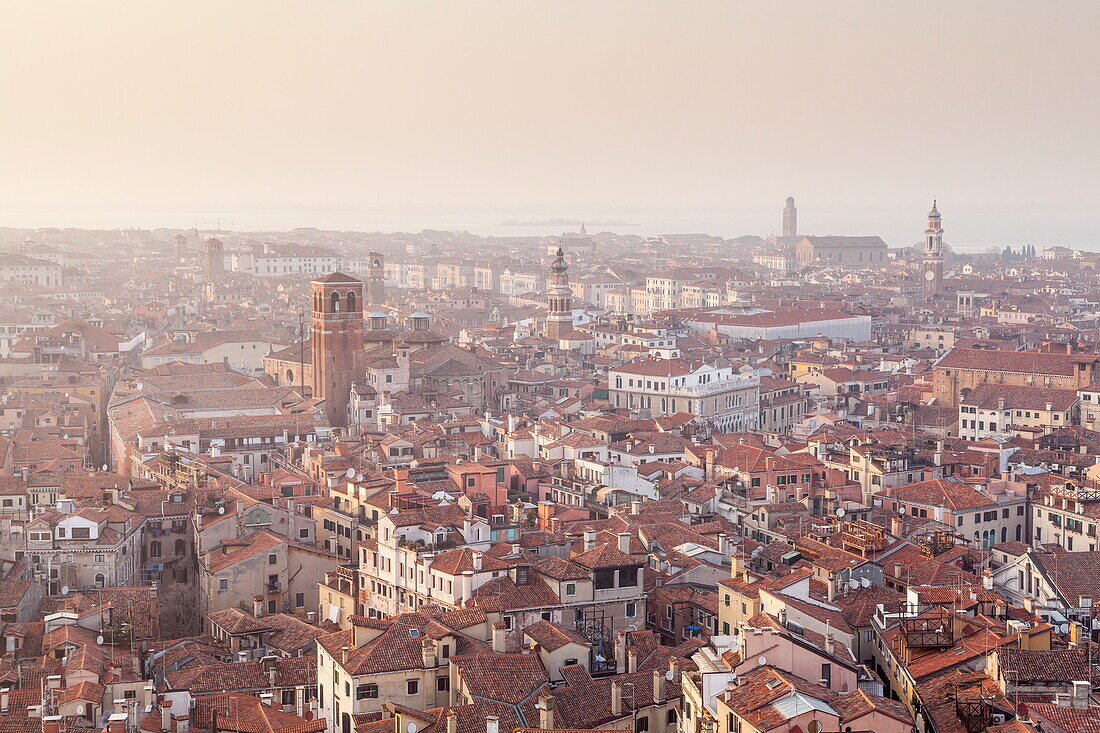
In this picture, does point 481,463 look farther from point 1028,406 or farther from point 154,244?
point 154,244

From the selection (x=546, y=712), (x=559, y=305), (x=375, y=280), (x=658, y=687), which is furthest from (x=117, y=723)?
(x=375, y=280)

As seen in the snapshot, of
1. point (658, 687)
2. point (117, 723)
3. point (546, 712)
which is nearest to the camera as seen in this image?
point (546, 712)

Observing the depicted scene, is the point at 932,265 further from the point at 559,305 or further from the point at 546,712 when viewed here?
the point at 546,712

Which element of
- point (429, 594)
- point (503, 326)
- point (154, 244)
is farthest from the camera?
point (154, 244)

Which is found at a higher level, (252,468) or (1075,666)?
(1075,666)

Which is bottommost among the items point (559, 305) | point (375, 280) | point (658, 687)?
point (375, 280)

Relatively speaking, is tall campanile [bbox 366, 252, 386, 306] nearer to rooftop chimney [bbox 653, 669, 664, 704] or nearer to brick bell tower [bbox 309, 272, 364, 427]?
brick bell tower [bbox 309, 272, 364, 427]

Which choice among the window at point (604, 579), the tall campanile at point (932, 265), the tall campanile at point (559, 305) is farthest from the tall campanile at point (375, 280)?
the window at point (604, 579)

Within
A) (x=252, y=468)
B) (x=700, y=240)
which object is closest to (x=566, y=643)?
(x=252, y=468)

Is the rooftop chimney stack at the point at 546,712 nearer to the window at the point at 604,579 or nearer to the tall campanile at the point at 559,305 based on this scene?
the window at the point at 604,579
